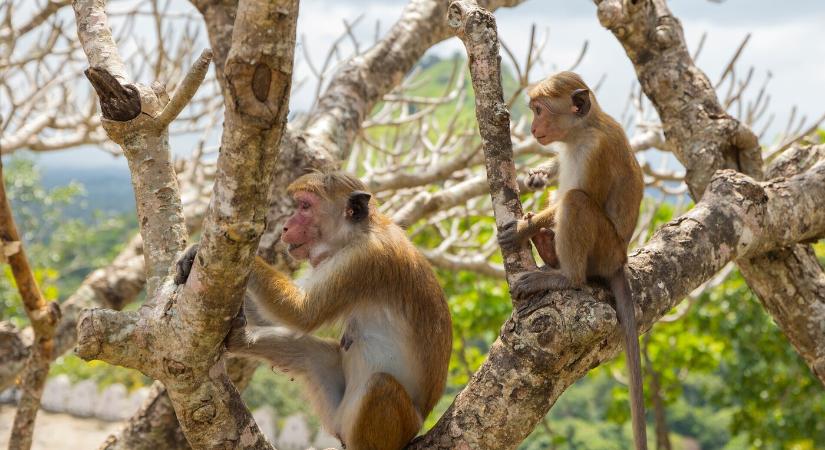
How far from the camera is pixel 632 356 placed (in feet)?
10.4

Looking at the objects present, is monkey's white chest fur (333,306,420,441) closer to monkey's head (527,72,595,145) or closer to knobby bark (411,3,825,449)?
knobby bark (411,3,825,449)

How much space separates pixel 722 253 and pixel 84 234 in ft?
78.2

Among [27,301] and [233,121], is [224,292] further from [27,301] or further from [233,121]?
[27,301]

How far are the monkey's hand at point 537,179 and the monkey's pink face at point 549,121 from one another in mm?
218

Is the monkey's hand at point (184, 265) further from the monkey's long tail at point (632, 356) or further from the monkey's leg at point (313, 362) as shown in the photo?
the monkey's long tail at point (632, 356)

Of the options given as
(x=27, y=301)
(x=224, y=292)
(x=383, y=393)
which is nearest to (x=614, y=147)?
(x=383, y=393)

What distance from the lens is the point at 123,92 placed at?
303cm

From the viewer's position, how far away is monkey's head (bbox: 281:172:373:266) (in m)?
3.75

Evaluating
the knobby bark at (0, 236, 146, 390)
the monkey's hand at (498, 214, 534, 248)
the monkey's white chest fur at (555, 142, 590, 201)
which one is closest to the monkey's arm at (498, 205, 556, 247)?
the monkey's hand at (498, 214, 534, 248)

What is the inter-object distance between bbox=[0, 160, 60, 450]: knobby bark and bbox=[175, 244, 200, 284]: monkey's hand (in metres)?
1.53

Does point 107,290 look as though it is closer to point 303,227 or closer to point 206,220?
point 303,227

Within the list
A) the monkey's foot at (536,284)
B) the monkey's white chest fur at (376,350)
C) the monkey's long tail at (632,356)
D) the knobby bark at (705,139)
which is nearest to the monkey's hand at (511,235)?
the monkey's foot at (536,284)

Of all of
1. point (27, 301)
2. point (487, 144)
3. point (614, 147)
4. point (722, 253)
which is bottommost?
point (27, 301)

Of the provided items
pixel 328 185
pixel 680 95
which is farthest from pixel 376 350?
pixel 680 95
